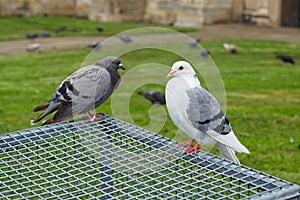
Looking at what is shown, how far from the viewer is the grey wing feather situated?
354 cm

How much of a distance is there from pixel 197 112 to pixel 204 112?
0.05m

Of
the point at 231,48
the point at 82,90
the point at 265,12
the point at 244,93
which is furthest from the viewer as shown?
the point at 265,12

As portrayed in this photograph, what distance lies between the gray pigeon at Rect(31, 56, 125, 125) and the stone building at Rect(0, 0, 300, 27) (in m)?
15.3

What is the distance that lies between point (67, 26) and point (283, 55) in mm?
8558

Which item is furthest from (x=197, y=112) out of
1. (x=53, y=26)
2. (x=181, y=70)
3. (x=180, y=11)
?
(x=53, y=26)

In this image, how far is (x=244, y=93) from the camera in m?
9.88

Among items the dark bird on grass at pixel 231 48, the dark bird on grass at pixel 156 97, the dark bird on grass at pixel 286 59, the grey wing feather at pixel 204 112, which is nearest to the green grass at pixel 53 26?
the dark bird on grass at pixel 231 48

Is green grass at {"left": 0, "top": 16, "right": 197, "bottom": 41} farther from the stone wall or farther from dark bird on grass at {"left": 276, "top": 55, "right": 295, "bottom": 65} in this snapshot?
dark bird on grass at {"left": 276, "top": 55, "right": 295, "bottom": 65}

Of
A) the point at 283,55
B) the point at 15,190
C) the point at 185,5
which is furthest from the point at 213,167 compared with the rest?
the point at 185,5

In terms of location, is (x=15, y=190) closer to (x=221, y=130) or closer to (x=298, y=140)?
(x=221, y=130)

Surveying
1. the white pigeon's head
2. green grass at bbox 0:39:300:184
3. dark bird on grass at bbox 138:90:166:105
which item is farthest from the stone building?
the white pigeon's head

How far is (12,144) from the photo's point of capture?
144 inches

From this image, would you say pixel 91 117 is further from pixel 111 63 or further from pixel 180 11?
pixel 180 11

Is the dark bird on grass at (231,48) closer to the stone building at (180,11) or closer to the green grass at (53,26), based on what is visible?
the green grass at (53,26)
